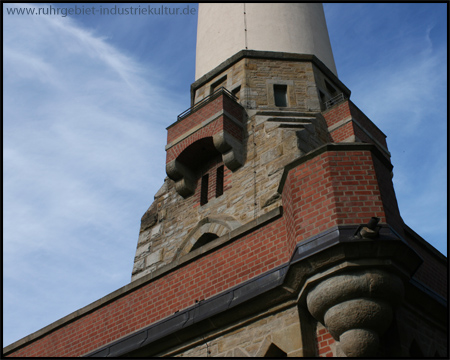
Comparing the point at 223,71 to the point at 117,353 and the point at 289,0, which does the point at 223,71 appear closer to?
the point at 289,0

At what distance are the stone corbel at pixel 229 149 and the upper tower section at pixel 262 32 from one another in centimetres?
381

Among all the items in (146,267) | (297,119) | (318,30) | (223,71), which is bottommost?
(146,267)

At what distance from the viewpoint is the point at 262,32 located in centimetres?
1566


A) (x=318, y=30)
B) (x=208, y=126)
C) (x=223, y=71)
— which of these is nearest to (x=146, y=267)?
(x=208, y=126)

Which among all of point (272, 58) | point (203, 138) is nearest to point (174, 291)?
point (203, 138)

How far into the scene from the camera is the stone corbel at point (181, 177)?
514 inches

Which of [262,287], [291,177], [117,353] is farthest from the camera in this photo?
[117,353]

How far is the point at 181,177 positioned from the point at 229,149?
58.1 inches

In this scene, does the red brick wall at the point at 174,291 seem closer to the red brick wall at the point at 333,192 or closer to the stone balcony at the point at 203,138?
the red brick wall at the point at 333,192

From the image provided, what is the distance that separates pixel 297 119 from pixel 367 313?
7.24m

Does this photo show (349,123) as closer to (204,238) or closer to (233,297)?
(204,238)

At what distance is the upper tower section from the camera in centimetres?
1547

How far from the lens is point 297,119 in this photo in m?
12.6

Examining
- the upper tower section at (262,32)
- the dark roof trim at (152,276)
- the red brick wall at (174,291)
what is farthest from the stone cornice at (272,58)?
the red brick wall at (174,291)
